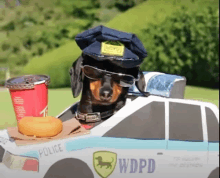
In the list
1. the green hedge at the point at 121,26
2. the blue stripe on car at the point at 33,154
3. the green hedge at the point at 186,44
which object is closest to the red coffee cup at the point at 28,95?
the blue stripe on car at the point at 33,154

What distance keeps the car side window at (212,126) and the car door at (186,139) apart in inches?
1.9

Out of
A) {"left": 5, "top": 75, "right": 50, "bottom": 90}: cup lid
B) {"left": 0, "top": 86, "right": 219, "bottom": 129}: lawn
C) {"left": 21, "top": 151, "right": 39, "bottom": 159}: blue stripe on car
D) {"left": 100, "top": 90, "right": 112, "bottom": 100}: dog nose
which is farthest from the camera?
{"left": 0, "top": 86, "right": 219, "bottom": 129}: lawn

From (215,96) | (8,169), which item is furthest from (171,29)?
(8,169)

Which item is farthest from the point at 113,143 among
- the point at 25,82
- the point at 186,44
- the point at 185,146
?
the point at 186,44

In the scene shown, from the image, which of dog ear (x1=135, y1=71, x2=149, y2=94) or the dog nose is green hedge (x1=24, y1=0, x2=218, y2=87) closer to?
dog ear (x1=135, y1=71, x2=149, y2=94)

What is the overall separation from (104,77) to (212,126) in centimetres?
122

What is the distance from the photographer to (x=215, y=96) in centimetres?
935

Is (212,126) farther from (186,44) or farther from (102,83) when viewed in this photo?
(186,44)

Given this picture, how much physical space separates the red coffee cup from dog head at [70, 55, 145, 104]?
42 centimetres

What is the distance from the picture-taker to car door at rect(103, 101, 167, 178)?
10.1ft

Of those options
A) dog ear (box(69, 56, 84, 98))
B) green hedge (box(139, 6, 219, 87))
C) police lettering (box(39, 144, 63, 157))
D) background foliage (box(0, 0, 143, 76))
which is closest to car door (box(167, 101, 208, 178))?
police lettering (box(39, 144, 63, 157))

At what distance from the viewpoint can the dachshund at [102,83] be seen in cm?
350

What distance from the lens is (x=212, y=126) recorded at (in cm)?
307

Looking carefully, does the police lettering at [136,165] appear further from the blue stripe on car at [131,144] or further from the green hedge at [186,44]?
the green hedge at [186,44]
